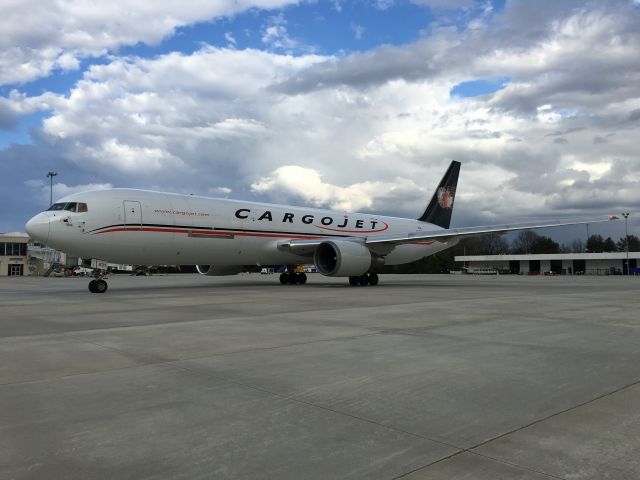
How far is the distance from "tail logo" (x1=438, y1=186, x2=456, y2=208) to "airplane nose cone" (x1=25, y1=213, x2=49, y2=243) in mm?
22002

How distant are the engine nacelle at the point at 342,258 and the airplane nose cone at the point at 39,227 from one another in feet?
34.4

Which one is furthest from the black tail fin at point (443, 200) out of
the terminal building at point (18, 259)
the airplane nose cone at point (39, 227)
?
the terminal building at point (18, 259)

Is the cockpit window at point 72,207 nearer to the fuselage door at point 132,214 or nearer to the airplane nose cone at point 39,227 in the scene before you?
the airplane nose cone at point 39,227

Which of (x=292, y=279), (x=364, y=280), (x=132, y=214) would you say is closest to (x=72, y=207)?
(x=132, y=214)

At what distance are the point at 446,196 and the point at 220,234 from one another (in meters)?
16.3

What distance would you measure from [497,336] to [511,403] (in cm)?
362

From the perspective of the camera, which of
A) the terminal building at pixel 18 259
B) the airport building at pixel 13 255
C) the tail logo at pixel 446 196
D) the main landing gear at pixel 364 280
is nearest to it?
the main landing gear at pixel 364 280

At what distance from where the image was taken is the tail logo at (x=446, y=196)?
30.8 meters

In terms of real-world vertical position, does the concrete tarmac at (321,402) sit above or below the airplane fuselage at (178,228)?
below

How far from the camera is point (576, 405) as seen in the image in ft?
13.5

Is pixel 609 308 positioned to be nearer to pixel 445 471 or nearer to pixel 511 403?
pixel 511 403

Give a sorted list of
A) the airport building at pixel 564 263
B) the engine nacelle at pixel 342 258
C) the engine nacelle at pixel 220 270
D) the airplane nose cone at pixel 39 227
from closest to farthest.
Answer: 1. the airplane nose cone at pixel 39 227
2. the engine nacelle at pixel 342 258
3. the engine nacelle at pixel 220 270
4. the airport building at pixel 564 263

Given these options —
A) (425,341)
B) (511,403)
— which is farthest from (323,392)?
(425,341)

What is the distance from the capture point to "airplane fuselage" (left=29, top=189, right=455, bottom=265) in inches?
658
